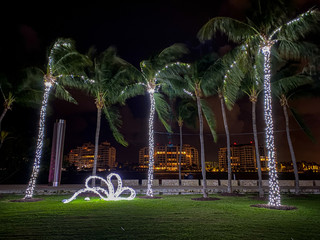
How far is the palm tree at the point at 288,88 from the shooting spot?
15594 millimetres

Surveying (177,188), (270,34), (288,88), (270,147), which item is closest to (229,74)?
(270,34)

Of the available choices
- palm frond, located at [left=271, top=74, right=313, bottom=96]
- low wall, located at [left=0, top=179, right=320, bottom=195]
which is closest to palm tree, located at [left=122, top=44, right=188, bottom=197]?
low wall, located at [left=0, top=179, right=320, bottom=195]

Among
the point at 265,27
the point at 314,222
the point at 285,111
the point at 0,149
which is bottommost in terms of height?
the point at 314,222

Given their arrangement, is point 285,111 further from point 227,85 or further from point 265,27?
point 265,27

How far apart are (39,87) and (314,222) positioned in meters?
16.6

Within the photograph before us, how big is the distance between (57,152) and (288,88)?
1958 cm

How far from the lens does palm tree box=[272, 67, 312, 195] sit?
1559 cm

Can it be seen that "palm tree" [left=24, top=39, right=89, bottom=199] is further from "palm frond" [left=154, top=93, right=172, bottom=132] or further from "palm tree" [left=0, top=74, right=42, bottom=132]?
"palm frond" [left=154, top=93, right=172, bottom=132]

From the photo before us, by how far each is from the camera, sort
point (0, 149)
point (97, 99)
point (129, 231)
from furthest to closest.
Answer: point (0, 149) < point (97, 99) < point (129, 231)

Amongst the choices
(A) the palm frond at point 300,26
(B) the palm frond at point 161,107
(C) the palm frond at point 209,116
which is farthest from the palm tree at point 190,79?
(A) the palm frond at point 300,26

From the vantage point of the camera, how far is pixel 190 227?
6.75 metres

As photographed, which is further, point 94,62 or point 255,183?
point 255,183

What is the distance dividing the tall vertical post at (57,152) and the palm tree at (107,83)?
6.40m

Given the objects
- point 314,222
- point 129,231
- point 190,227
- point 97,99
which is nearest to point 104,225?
point 129,231
